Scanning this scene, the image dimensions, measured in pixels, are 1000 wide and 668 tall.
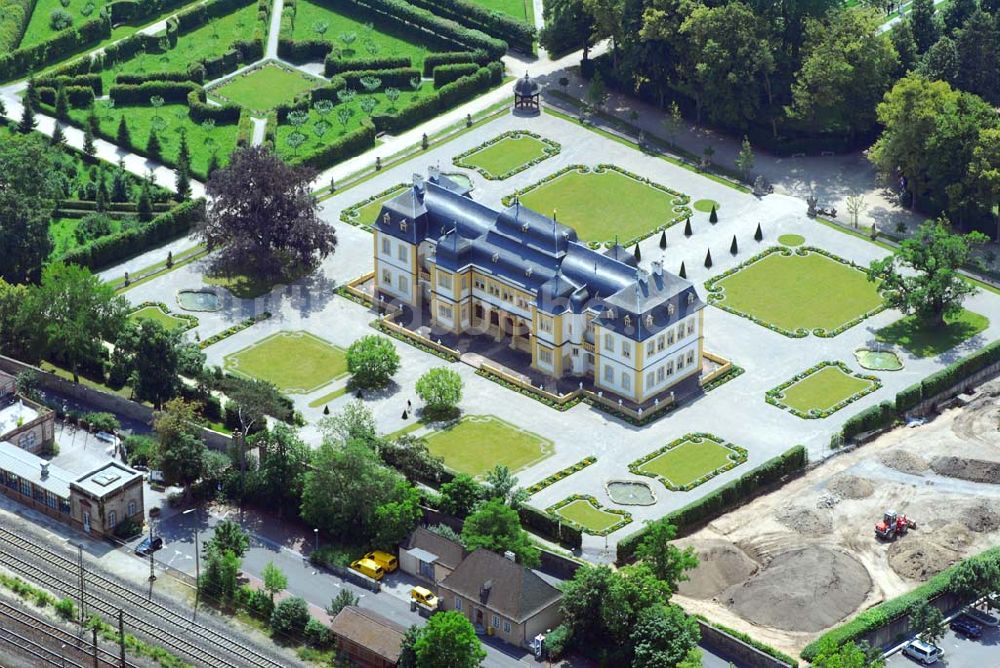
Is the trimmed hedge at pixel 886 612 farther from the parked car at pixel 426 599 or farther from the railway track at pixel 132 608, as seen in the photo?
the railway track at pixel 132 608

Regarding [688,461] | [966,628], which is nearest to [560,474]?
[688,461]

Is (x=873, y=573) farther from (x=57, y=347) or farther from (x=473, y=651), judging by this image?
(x=57, y=347)

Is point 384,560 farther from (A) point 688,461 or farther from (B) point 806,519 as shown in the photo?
(B) point 806,519

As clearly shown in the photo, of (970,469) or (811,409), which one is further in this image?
(811,409)

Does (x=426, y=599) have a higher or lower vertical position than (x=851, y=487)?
lower

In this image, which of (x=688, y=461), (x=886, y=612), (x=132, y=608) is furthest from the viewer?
(x=688, y=461)
